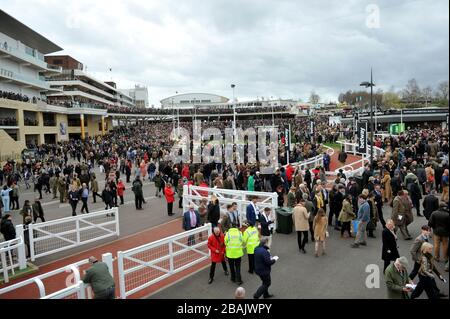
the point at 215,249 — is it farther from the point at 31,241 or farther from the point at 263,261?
the point at 31,241

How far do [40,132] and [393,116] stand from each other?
4295cm

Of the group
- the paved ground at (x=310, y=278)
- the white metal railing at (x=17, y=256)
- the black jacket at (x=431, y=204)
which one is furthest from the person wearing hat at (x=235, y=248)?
the black jacket at (x=431, y=204)

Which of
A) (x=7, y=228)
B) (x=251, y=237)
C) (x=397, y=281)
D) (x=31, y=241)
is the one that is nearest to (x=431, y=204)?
(x=397, y=281)

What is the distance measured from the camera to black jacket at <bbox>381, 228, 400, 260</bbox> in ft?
24.6

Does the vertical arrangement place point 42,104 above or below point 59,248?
above

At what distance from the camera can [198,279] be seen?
8445mm

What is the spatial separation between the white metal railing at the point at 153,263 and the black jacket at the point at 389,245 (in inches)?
175

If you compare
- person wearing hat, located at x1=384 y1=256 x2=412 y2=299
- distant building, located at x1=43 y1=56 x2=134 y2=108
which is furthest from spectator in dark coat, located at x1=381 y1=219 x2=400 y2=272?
distant building, located at x1=43 y1=56 x2=134 y2=108

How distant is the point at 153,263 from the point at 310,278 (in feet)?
11.9

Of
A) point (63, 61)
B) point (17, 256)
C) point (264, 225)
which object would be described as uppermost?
point (63, 61)

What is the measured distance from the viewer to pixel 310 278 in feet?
26.2

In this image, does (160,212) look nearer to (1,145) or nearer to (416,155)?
(416,155)
